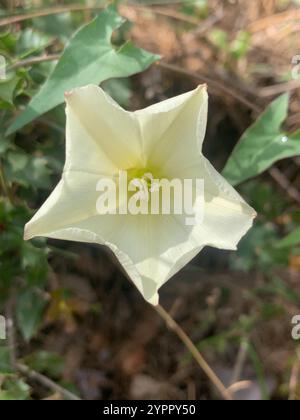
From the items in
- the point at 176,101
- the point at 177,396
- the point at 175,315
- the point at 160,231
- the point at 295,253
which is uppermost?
the point at 176,101

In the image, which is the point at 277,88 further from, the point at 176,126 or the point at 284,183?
the point at 176,126

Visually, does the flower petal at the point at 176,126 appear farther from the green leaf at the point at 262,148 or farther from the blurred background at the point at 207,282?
the blurred background at the point at 207,282

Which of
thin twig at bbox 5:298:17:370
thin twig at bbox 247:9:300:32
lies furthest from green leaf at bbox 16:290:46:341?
thin twig at bbox 247:9:300:32

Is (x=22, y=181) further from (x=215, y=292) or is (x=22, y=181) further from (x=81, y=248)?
(x=215, y=292)

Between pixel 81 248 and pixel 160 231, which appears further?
pixel 81 248

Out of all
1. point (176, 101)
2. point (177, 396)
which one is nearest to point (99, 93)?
point (176, 101)

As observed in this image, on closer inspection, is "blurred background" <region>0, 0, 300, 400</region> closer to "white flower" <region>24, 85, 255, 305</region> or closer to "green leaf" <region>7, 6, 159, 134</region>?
"green leaf" <region>7, 6, 159, 134</region>
